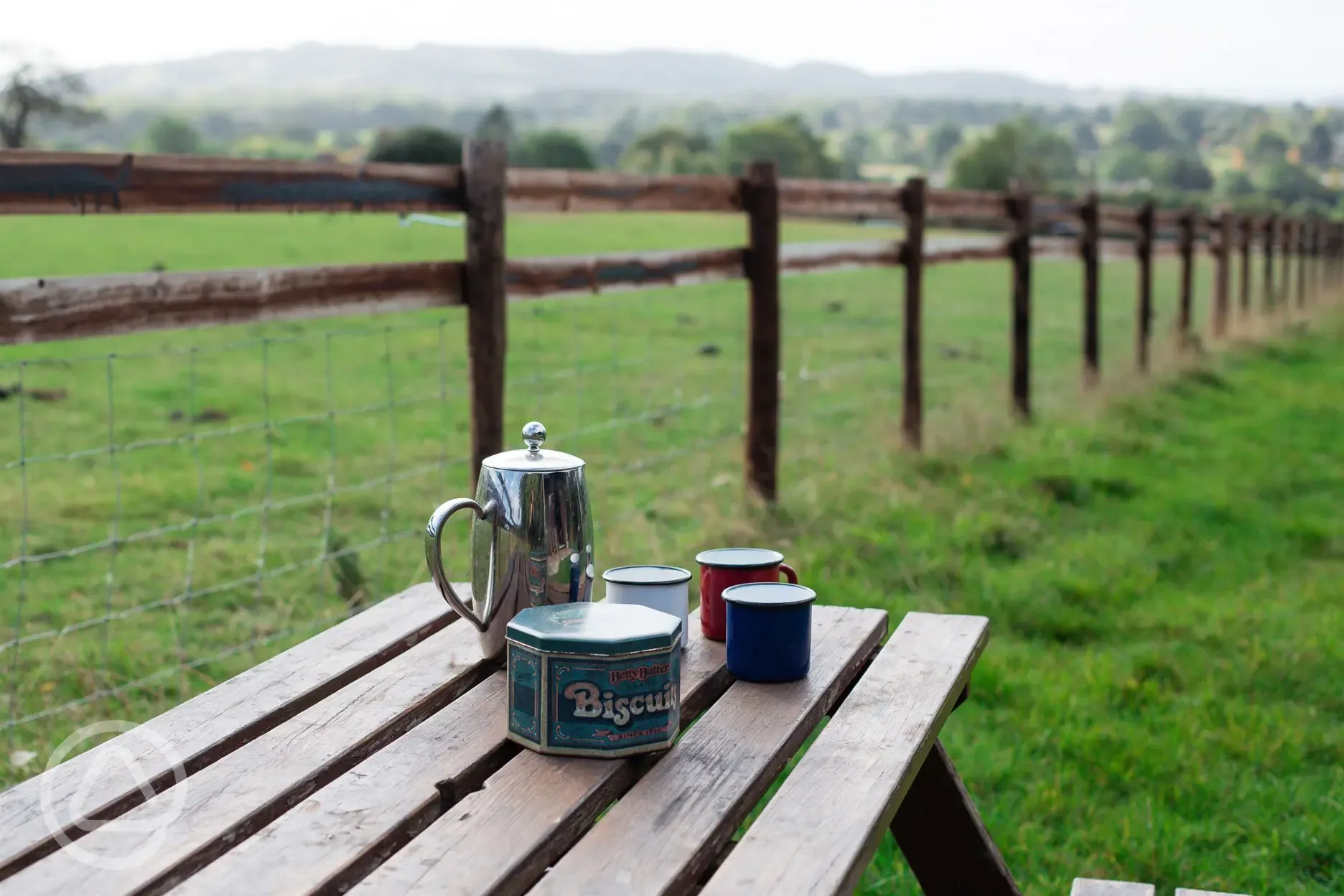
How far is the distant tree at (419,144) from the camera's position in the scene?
36156mm

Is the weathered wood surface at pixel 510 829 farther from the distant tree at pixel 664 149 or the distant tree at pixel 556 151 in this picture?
the distant tree at pixel 664 149

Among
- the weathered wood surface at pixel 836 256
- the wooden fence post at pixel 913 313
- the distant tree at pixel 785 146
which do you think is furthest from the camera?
Answer: the distant tree at pixel 785 146

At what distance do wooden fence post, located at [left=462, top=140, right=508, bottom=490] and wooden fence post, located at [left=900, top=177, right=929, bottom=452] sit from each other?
10.7 ft

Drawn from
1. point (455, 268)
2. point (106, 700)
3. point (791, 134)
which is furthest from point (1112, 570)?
point (791, 134)

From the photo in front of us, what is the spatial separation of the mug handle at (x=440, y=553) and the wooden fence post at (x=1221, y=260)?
13447mm

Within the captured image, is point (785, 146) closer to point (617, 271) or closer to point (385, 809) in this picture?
point (617, 271)

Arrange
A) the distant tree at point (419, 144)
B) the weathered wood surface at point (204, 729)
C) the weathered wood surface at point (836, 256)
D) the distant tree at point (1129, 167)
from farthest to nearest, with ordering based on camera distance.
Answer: the distant tree at point (1129, 167) < the distant tree at point (419, 144) < the weathered wood surface at point (836, 256) < the weathered wood surface at point (204, 729)

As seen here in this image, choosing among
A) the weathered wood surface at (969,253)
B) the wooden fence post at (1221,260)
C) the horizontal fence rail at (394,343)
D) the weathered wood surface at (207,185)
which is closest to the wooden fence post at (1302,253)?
the wooden fence post at (1221,260)

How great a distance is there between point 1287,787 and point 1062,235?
7505mm

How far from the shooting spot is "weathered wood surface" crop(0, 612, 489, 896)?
1.20 metres

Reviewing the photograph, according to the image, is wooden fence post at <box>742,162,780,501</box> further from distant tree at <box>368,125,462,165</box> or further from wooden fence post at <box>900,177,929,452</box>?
distant tree at <box>368,125,462,165</box>

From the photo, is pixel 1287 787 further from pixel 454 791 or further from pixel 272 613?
pixel 272 613

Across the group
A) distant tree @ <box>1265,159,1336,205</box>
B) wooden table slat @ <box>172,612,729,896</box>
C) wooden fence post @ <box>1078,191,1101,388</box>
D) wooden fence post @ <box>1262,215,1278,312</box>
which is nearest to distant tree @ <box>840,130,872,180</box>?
distant tree @ <box>1265,159,1336,205</box>

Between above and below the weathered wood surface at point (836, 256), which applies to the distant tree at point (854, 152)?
above
